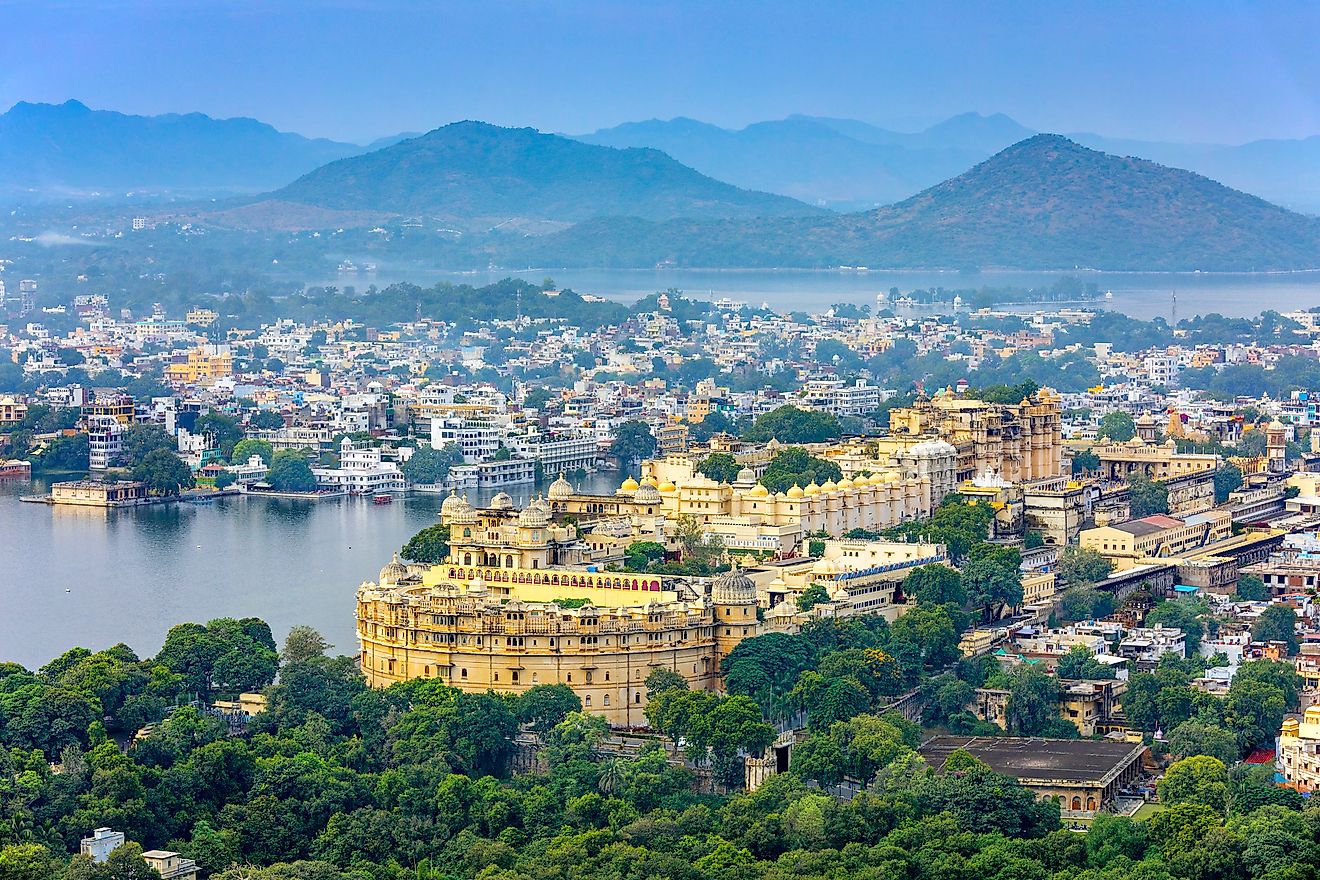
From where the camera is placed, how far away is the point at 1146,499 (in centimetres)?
3219

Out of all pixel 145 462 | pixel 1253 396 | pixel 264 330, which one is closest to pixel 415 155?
pixel 264 330

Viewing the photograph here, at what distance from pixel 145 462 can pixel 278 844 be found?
21.1 metres

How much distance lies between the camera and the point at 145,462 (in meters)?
39.4

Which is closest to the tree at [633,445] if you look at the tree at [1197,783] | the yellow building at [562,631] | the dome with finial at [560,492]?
the dome with finial at [560,492]

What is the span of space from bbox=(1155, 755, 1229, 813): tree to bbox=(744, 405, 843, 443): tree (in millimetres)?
17480

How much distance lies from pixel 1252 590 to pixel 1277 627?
86.3 inches

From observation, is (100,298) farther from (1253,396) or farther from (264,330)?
(1253,396)

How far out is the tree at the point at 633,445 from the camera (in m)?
43.1

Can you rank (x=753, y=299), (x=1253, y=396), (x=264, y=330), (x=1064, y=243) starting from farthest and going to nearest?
(x=1064, y=243) → (x=753, y=299) → (x=264, y=330) → (x=1253, y=396)

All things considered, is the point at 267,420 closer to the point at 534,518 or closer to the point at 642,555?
the point at 642,555

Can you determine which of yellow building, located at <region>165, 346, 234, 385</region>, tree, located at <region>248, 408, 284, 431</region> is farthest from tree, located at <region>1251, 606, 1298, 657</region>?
yellow building, located at <region>165, 346, 234, 385</region>

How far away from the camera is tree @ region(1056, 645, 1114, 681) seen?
2312 cm

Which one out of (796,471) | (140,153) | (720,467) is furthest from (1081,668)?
(140,153)

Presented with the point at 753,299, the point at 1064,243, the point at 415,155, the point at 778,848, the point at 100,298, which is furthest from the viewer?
the point at 415,155
